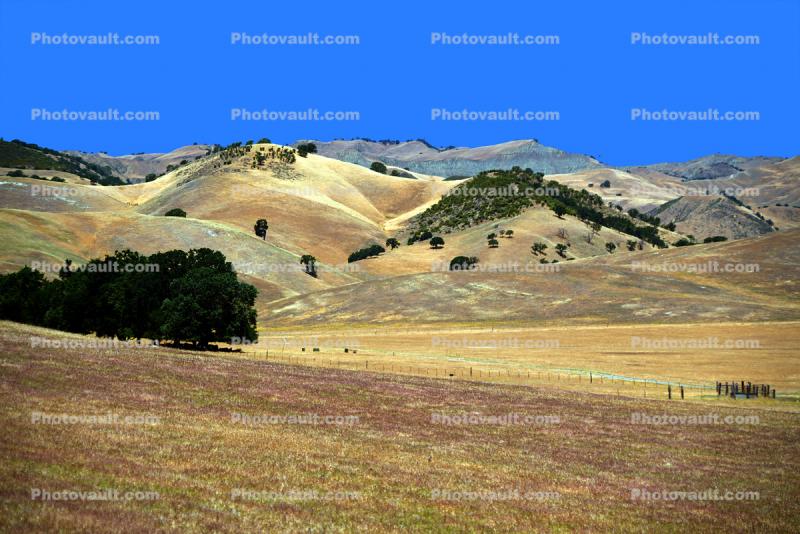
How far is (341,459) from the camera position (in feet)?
83.1

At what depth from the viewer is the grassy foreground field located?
55.9 feet

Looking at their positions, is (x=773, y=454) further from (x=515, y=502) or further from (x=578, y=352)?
(x=578, y=352)

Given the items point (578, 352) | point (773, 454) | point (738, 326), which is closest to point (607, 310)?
point (738, 326)

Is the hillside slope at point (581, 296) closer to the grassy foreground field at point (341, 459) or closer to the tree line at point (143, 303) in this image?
the tree line at point (143, 303)

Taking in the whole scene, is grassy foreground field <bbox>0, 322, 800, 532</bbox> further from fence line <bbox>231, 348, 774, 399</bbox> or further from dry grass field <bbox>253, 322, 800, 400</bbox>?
dry grass field <bbox>253, 322, 800, 400</bbox>

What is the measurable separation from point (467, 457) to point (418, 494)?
26.6 feet

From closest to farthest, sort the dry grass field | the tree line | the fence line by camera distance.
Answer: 1. the fence line
2. the dry grass field
3. the tree line

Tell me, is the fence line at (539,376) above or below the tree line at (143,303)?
below

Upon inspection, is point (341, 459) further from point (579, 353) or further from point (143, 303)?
point (579, 353)

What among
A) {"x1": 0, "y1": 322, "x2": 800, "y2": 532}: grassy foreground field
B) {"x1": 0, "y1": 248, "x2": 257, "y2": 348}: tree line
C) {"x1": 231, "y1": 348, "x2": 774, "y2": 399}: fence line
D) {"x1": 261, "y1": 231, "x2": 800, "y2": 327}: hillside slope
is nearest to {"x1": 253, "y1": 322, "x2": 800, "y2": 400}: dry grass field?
{"x1": 231, "y1": 348, "x2": 774, "y2": 399}: fence line

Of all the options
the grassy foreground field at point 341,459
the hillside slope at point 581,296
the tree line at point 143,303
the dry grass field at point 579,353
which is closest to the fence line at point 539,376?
the dry grass field at point 579,353

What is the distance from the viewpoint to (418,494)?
838 inches

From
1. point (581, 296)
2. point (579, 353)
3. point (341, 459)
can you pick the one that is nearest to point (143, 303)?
point (579, 353)

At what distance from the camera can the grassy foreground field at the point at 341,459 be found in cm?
1703
